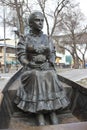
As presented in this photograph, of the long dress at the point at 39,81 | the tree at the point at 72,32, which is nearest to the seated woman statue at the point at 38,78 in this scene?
the long dress at the point at 39,81

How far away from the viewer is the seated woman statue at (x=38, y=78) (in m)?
5.45

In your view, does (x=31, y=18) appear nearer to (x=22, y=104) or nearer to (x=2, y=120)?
(x=22, y=104)

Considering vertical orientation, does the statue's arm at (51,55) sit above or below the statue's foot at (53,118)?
above

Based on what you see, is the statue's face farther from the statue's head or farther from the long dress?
the long dress

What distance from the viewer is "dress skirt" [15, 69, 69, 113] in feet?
17.8

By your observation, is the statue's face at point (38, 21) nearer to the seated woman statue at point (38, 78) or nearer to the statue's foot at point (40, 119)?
the seated woman statue at point (38, 78)

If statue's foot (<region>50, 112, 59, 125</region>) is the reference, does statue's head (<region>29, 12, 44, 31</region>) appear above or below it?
above

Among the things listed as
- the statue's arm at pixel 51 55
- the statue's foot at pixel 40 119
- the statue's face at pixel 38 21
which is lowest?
the statue's foot at pixel 40 119

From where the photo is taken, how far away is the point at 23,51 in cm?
589

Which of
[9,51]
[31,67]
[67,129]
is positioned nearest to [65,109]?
[31,67]

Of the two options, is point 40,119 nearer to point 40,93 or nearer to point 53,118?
point 53,118

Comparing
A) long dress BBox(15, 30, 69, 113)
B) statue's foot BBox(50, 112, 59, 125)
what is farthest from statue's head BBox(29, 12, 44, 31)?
statue's foot BBox(50, 112, 59, 125)

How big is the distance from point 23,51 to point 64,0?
84.1 feet

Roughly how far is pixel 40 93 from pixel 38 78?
0.25 metres
